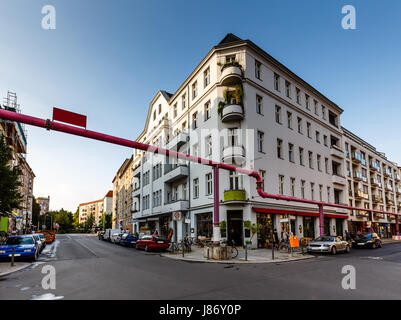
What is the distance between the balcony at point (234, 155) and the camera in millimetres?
25984

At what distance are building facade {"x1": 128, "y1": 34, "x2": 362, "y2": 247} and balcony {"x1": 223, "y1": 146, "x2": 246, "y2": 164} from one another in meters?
0.09

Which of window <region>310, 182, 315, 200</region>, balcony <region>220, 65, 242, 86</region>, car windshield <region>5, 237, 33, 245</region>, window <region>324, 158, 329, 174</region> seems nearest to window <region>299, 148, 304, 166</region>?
window <region>310, 182, 315, 200</region>

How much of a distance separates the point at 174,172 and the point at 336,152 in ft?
72.9

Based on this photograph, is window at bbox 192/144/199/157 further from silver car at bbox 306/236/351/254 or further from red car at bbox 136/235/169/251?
silver car at bbox 306/236/351/254

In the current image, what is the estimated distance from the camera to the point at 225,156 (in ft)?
86.5

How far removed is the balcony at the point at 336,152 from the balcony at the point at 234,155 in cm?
1902

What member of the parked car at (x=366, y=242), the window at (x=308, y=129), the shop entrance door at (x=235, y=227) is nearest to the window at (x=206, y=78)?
the shop entrance door at (x=235, y=227)

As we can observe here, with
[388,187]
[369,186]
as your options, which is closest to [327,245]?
[369,186]

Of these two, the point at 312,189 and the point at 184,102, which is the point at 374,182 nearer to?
the point at 312,189

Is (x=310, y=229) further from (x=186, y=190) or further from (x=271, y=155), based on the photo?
(x=186, y=190)

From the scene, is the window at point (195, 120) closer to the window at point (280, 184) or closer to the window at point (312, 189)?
the window at point (280, 184)

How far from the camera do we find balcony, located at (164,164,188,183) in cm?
3247

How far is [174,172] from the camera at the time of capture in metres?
33.9
